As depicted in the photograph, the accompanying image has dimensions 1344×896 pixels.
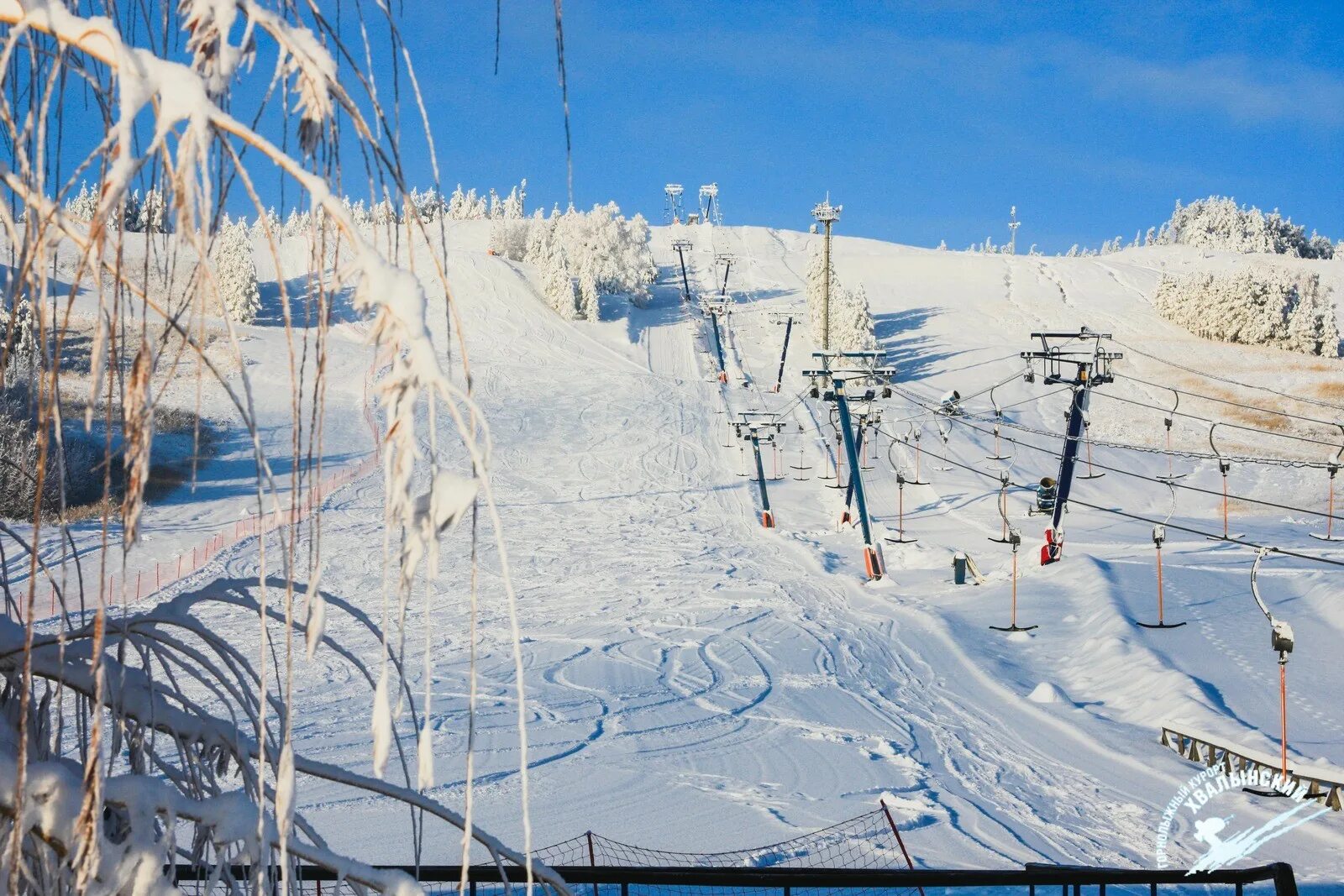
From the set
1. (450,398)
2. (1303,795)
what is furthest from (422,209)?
(1303,795)

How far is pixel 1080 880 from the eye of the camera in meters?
3.79

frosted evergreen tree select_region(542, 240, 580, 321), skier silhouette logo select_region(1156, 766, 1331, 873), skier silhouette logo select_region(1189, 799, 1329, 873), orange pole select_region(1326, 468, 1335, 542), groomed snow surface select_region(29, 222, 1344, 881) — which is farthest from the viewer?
frosted evergreen tree select_region(542, 240, 580, 321)

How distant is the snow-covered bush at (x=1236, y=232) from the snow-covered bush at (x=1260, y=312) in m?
54.3

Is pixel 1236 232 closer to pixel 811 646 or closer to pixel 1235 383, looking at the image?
pixel 1235 383

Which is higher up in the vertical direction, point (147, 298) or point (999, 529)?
point (147, 298)

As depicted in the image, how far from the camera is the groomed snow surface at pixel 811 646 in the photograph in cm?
913

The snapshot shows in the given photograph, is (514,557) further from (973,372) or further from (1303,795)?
(973,372)

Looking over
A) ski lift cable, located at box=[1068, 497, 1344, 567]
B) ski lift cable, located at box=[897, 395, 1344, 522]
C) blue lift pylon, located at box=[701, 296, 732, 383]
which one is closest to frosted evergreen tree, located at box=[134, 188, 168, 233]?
ski lift cable, located at box=[1068, 497, 1344, 567]

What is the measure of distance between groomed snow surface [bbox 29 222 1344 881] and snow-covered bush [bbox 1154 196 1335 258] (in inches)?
3474

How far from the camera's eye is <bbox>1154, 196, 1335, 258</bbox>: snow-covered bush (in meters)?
115

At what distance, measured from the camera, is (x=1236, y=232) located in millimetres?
123062

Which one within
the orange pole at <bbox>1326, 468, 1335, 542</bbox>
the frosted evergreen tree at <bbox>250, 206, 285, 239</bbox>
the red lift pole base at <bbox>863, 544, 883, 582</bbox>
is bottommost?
the red lift pole base at <bbox>863, 544, 883, 582</bbox>

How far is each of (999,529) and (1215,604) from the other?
787cm

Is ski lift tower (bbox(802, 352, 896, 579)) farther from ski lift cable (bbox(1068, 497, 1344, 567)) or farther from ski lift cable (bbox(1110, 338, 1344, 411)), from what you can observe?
ski lift cable (bbox(1110, 338, 1344, 411))
